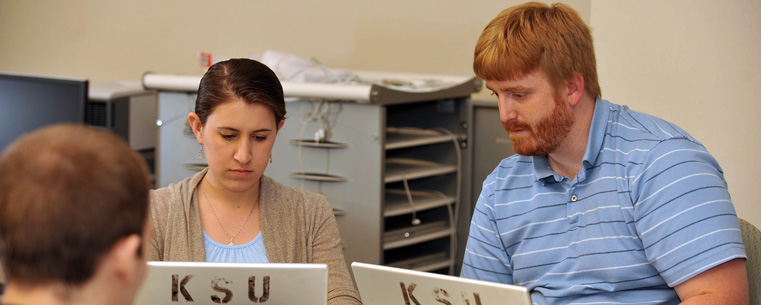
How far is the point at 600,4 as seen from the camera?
1.92 m

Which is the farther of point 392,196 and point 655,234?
point 392,196

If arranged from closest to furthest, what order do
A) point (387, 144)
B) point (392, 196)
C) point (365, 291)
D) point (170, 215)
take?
point (365, 291) → point (170, 215) → point (387, 144) → point (392, 196)

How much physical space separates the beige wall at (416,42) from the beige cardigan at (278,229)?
34.4 inches

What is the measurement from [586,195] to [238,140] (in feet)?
2.10

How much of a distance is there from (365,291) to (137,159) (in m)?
0.52

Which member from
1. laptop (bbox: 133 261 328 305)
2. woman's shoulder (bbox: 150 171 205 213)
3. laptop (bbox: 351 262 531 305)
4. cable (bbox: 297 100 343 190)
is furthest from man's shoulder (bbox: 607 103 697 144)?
cable (bbox: 297 100 343 190)

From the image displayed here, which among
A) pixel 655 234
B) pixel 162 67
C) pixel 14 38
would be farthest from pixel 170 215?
pixel 14 38

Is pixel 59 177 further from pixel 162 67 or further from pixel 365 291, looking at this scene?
pixel 162 67

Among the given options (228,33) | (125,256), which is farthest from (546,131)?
(228,33)

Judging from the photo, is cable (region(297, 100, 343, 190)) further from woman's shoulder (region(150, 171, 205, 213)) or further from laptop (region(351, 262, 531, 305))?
laptop (region(351, 262, 531, 305))

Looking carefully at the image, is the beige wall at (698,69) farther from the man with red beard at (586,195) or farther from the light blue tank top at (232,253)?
the light blue tank top at (232,253)

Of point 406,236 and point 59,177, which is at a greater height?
point 59,177

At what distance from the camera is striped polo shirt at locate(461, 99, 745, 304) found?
1.14 metres

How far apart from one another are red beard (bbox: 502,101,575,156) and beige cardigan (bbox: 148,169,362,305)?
434 mm
